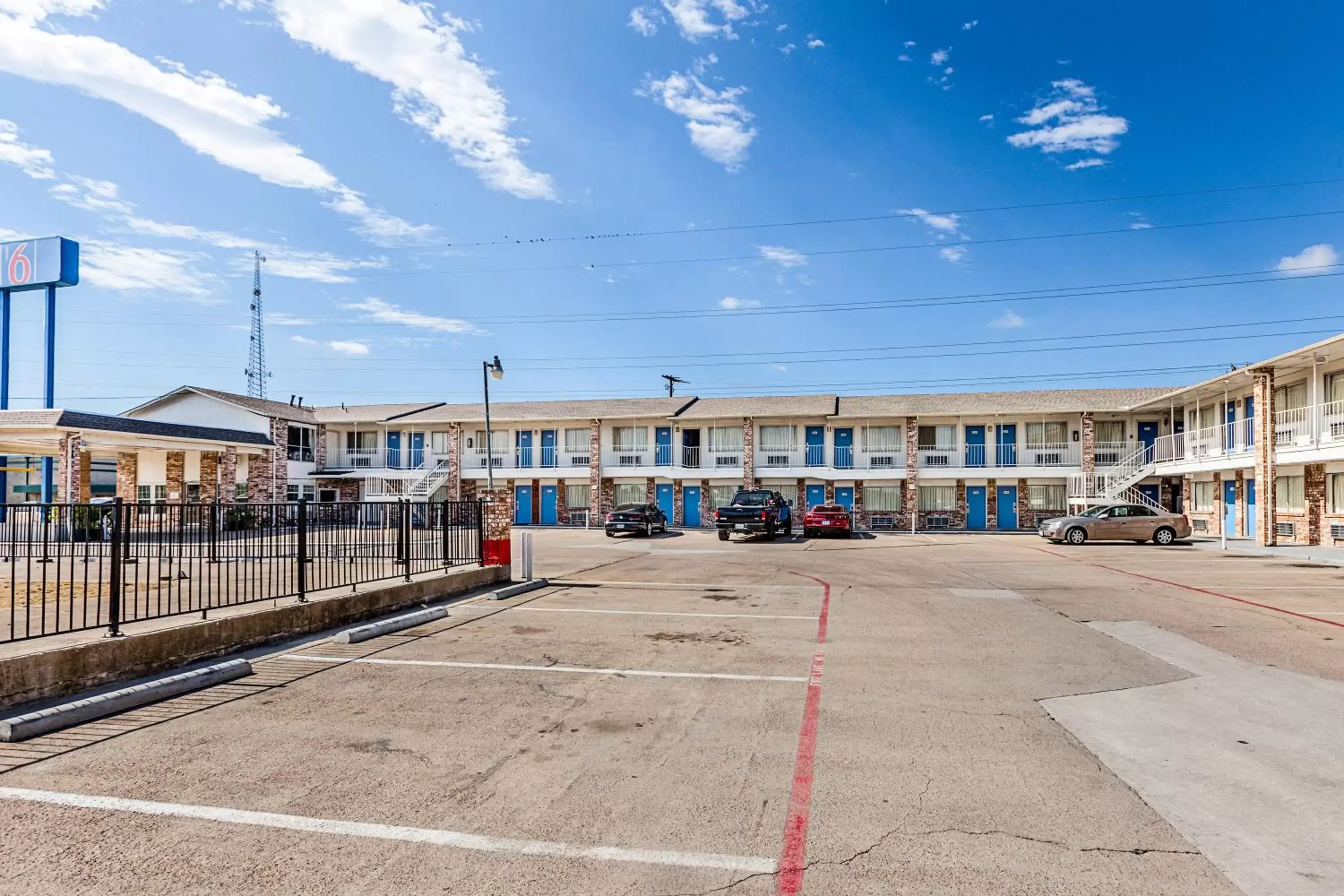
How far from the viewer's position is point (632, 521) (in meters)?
31.8

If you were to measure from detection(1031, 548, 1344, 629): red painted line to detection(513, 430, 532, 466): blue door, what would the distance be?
30.0 metres

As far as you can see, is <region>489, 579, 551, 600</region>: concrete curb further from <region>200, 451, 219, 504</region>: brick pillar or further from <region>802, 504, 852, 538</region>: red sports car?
<region>200, 451, 219, 504</region>: brick pillar

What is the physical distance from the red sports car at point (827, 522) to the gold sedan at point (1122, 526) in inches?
312

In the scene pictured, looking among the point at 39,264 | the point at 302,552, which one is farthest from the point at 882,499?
the point at 39,264

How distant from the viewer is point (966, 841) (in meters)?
3.89

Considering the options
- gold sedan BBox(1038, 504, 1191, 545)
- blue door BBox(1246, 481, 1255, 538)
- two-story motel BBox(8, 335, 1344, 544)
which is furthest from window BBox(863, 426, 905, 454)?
blue door BBox(1246, 481, 1255, 538)

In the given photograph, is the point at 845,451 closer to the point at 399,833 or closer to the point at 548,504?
the point at 548,504

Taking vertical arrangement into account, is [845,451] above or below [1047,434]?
below

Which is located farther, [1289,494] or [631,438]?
[631,438]

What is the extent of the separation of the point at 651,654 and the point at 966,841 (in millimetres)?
4885

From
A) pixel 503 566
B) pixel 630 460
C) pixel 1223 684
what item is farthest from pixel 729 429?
pixel 1223 684

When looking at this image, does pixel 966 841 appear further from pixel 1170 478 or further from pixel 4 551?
pixel 1170 478

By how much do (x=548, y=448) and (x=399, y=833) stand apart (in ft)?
130

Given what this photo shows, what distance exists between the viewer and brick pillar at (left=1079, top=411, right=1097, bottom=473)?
1444 inches
